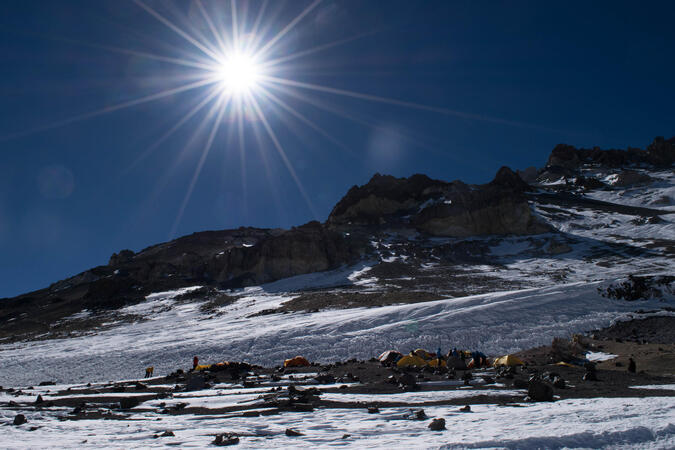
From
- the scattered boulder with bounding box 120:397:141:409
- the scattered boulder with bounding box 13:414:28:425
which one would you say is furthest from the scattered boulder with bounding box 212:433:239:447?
the scattered boulder with bounding box 120:397:141:409

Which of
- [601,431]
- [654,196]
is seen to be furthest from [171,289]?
[654,196]

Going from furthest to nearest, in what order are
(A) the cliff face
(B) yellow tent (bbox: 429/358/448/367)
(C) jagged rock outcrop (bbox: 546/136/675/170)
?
(C) jagged rock outcrop (bbox: 546/136/675/170)
(A) the cliff face
(B) yellow tent (bbox: 429/358/448/367)

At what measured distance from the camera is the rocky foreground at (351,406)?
7773mm

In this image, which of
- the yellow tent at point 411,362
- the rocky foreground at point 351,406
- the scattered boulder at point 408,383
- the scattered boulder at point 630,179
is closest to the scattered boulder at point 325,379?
the rocky foreground at point 351,406

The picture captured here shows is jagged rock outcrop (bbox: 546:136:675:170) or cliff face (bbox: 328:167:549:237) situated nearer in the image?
cliff face (bbox: 328:167:549:237)

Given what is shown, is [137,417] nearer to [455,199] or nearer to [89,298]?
[89,298]

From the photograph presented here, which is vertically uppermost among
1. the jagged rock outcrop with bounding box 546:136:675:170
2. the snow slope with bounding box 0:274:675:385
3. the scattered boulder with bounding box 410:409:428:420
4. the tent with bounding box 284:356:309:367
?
the jagged rock outcrop with bounding box 546:136:675:170

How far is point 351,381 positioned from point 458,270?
5759 cm

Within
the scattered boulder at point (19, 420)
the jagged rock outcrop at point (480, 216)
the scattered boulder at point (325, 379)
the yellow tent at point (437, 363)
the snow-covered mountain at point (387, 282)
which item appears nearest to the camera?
the scattered boulder at point (19, 420)

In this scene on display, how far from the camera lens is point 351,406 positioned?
1119 cm

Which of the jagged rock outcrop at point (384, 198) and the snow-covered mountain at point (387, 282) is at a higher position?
the jagged rock outcrop at point (384, 198)

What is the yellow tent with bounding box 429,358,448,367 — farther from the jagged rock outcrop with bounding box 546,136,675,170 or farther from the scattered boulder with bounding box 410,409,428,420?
the jagged rock outcrop with bounding box 546,136,675,170

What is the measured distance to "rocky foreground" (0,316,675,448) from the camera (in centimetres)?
777

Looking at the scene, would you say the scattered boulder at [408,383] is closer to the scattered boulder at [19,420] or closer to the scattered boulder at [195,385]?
the scattered boulder at [195,385]
